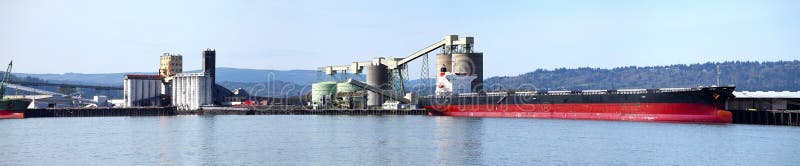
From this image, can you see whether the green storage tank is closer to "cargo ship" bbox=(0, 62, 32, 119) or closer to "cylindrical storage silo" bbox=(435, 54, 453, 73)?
"cylindrical storage silo" bbox=(435, 54, 453, 73)

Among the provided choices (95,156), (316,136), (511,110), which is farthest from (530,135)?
(511,110)

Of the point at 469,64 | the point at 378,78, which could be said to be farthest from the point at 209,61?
the point at 469,64

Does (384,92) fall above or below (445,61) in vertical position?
below

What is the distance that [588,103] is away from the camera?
72062 mm

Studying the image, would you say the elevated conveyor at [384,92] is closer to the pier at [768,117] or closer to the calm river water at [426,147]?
the calm river water at [426,147]

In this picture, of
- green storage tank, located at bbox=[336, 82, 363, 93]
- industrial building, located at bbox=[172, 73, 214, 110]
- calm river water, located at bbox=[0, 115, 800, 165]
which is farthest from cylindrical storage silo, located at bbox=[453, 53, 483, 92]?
industrial building, located at bbox=[172, 73, 214, 110]

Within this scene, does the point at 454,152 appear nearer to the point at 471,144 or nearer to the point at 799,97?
the point at 471,144

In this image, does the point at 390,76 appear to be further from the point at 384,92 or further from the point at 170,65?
the point at 170,65

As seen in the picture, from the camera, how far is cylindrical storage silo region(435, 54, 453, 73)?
333ft

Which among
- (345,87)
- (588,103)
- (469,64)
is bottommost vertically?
(588,103)

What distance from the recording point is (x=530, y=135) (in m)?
52.1

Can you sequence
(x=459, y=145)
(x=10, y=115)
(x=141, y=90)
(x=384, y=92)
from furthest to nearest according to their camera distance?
(x=141, y=90) < (x=384, y=92) < (x=10, y=115) < (x=459, y=145)

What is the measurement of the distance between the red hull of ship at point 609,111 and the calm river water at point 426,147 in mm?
3928

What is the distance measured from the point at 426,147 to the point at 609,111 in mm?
29516
